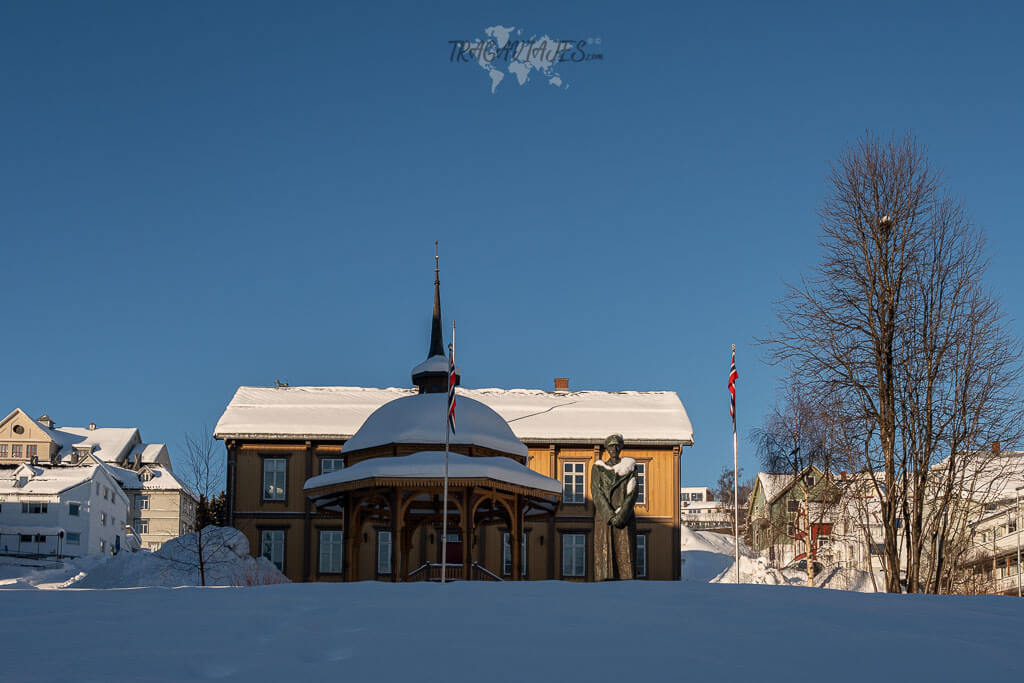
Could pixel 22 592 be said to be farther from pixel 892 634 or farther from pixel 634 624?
pixel 892 634

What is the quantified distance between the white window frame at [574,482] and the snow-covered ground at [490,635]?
27517 millimetres

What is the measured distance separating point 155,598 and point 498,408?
101 feet

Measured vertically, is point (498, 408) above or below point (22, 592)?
above

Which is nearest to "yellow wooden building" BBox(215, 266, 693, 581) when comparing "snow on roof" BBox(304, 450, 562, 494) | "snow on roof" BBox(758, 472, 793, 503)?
Answer: "snow on roof" BBox(304, 450, 562, 494)

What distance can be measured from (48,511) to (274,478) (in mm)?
45415

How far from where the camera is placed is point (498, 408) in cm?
4294

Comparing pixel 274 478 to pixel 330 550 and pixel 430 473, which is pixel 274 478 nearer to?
pixel 330 550

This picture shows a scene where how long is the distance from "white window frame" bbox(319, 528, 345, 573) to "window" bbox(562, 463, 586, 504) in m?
8.45

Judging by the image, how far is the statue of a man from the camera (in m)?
18.5

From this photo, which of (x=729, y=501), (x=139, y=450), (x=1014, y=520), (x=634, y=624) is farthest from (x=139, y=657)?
(x=139, y=450)

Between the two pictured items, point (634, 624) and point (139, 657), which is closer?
point (139, 657)

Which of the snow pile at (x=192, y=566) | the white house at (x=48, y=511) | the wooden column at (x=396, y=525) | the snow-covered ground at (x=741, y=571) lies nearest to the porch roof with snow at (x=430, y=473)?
the wooden column at (x=396, y=525)

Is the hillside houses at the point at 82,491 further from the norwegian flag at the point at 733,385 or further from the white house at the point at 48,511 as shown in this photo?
the norwegian flag at the point at 733,385

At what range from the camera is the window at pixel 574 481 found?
135 feet
